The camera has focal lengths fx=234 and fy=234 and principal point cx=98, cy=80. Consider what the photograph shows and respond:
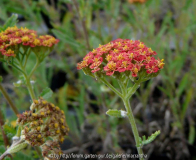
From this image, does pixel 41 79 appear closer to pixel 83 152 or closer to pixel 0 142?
pixel 83 152

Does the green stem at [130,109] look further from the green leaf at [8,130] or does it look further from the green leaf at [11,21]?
the green leaf at [11,21]

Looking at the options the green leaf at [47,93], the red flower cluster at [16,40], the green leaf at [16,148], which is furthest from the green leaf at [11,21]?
the green leaf at [16,148]

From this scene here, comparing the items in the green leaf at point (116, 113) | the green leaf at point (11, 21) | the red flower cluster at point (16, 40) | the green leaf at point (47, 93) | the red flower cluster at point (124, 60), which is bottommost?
the green leaf at point (116, 113)

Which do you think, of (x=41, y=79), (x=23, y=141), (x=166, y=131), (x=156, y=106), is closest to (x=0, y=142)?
(x=23, y=141)

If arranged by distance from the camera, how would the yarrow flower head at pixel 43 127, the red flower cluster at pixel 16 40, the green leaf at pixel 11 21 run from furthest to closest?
the green leaf at pixel 11 21 → the red flower cluster at pixel 16 40 → the yarrow flower head at pixel 43 127

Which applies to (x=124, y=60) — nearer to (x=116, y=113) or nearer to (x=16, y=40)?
(x=116, y=113)

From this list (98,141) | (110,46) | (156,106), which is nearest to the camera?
(110,46)
